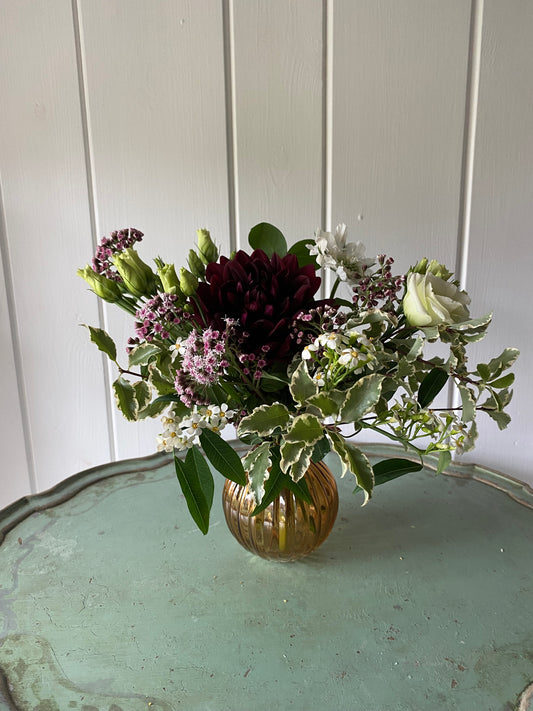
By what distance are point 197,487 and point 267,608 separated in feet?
0.53

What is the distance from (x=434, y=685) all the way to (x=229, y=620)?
211 millimetres

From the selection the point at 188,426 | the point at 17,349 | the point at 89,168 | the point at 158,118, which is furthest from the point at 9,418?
the point at 188,426

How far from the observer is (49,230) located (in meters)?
1.08

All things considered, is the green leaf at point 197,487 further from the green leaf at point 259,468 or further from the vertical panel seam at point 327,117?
the vertical panel seam at point 327,117

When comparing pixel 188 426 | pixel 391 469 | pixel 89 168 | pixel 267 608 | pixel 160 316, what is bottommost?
pixel 267 608

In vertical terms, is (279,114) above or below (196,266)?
above

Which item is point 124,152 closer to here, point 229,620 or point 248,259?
point 248,259

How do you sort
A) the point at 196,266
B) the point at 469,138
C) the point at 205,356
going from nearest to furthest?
the point at 205,356 < the point at 196,266 < the point at 469,138

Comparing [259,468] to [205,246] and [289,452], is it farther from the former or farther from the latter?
[205,246]

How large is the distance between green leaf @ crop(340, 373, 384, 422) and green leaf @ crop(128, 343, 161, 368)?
0.19 meters

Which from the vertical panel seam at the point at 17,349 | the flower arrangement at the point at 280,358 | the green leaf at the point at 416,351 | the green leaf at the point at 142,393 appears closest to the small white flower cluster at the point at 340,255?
the flower arrangement at the point at 280,358

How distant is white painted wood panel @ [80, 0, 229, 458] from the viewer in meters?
0.97

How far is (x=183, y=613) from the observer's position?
65 centimetres

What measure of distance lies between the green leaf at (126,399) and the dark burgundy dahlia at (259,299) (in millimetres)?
107
